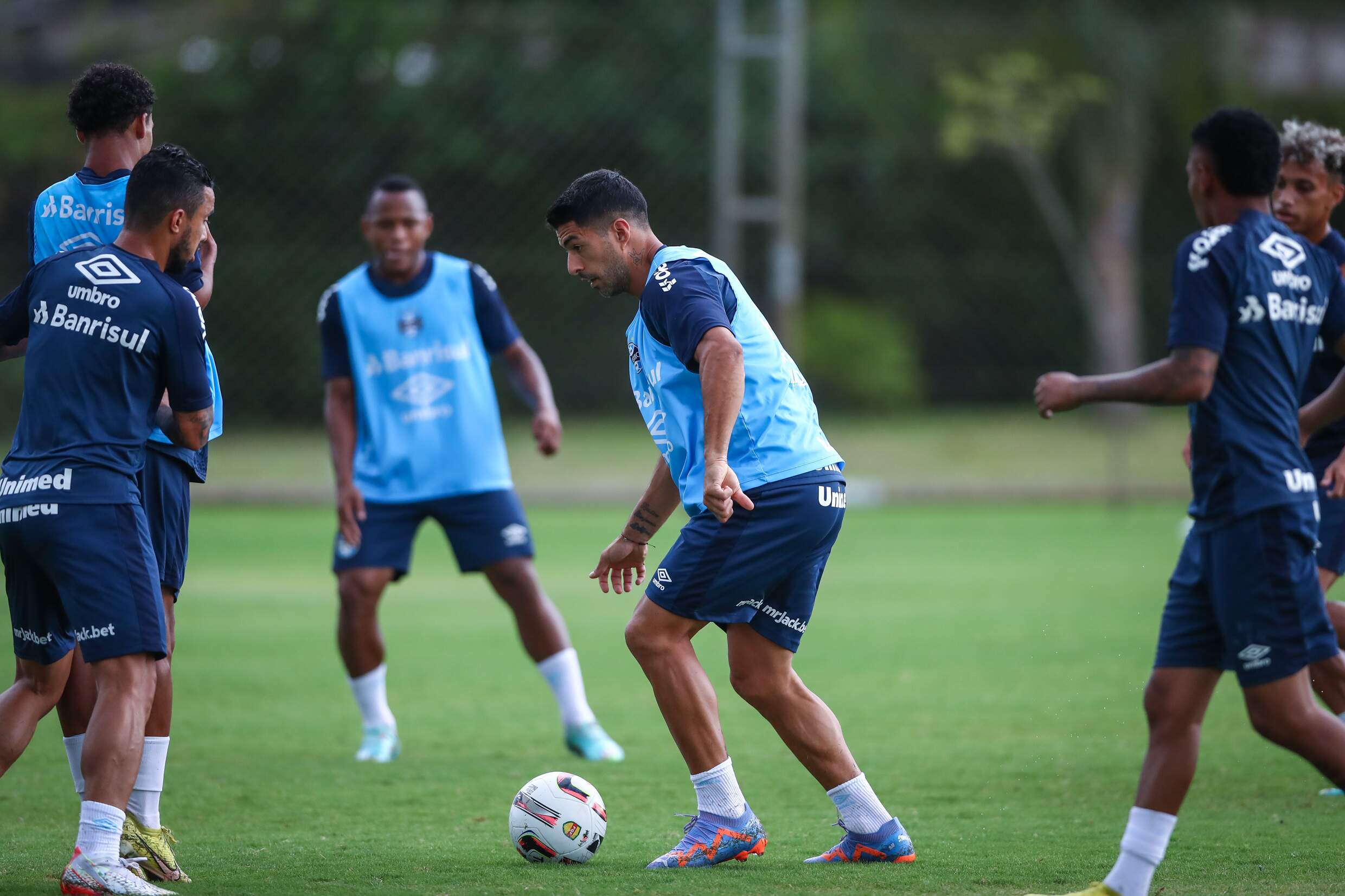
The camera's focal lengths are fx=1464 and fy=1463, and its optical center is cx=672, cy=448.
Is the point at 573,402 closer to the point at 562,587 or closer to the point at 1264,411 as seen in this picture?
the point at 562,587

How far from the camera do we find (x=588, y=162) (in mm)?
19625

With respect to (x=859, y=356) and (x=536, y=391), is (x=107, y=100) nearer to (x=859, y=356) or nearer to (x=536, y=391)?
(x=536, y=391)

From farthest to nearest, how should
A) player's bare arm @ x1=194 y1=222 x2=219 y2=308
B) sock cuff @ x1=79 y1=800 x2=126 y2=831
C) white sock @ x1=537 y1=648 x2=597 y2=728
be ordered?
white sock @ x1=537 y1=648 x2=597 y2=728 < player's bare arm @ x1=194 y1=222 x2=219 y2=308 < sock cuff @ x1=79 y1=800 x2=126 y2=831

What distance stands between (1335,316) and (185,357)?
350 cm

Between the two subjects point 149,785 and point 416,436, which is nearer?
point 149,785

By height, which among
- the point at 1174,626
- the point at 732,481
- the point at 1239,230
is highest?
the point at 1239,230

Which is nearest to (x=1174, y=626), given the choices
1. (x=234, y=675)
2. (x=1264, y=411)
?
(x=1264, y=411)

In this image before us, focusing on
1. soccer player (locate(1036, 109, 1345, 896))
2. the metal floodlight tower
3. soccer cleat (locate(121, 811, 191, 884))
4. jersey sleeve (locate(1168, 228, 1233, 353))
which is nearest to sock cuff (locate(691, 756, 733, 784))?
soccer player (locate(1036, 109, 1345, 896))

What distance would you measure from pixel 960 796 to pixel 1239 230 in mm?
2729

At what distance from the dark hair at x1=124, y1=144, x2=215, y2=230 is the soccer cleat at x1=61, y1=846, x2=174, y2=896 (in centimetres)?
187

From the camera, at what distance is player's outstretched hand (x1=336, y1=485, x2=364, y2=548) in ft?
23.5

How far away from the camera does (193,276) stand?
4.95m

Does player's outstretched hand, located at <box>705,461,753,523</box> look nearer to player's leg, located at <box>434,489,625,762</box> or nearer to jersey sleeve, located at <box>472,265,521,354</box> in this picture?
player's leg, located at <box>434,489,625,762</box>

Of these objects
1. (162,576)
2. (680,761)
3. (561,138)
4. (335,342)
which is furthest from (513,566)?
(561,138)
